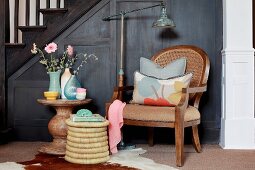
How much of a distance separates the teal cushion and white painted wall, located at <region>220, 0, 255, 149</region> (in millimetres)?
503

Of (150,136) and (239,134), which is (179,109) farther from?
(239,134)

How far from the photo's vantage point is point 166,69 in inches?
133

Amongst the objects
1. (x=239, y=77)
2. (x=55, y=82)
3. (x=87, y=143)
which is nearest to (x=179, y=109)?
(x=87, y=143)

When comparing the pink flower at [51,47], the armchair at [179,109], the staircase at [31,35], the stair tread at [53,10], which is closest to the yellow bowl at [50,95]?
the pink flower at [51,47]

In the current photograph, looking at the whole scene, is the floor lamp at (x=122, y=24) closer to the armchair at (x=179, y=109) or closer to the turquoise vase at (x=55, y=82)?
the armchair at (x=179, y=109)

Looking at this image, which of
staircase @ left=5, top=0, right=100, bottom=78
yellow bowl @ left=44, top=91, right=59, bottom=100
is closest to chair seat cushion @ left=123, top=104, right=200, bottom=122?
yellow bowl @ left=44, top=91, right=59, bottom=100

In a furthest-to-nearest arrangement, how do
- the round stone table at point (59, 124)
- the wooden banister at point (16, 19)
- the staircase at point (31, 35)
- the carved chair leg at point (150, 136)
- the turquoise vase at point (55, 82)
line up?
the wooden banister at point (16, 19) < the staircase at point (31, 35) < the carved chair leg at point (150, 136) < the turquoise vase at point (55, 82) < the round stone table at point (59, 124)

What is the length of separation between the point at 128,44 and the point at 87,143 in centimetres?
137

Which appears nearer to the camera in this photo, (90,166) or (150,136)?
(90,166)

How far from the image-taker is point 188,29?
12.6 feet

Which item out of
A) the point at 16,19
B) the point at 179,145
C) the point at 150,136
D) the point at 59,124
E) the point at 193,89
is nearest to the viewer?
the point at 179,145

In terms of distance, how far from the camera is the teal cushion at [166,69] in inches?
133

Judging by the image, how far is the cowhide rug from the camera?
2725mm

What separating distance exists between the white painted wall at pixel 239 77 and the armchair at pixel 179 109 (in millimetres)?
331
